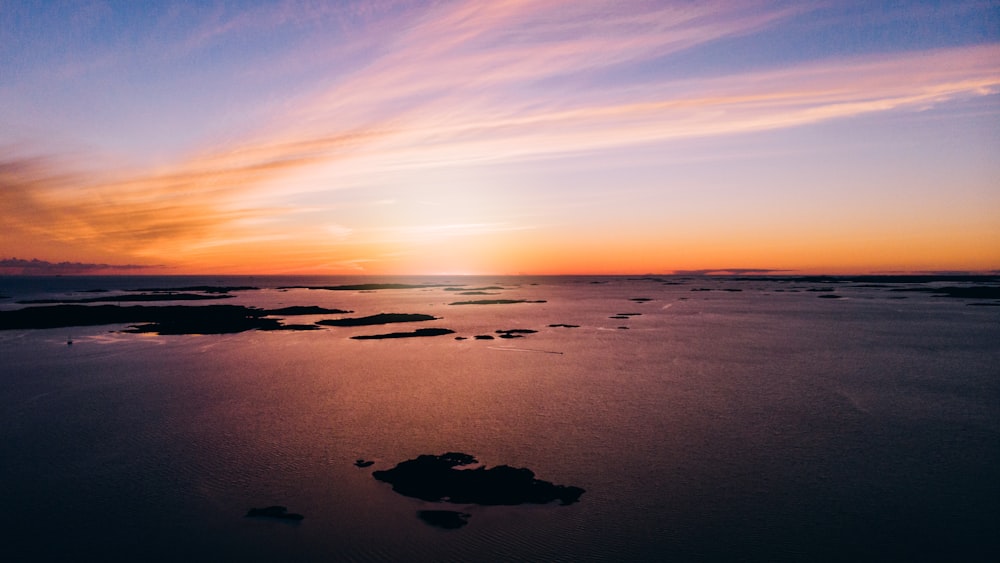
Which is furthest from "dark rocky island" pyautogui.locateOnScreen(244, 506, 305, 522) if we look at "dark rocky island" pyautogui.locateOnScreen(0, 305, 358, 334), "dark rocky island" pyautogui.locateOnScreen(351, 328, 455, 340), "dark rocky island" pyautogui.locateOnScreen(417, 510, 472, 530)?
"dark rocky island" pyautogui.locateOnScreen(0, 305, 358, 334)

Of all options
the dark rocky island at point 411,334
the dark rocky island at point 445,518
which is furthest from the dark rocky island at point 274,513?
the dark rocky island at point 411,334

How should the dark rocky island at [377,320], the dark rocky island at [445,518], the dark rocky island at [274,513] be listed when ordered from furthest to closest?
the dark rocky island at [377,320] < the dark rocky island at [274,513] < the dark rocky island at [445,518]

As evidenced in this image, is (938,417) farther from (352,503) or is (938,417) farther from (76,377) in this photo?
(76,377)

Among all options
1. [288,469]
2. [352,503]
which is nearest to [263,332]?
[288,469]

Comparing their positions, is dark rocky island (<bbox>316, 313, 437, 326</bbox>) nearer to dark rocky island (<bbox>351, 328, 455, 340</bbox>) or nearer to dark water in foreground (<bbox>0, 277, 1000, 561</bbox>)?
dark rocky island (<bbox>351, 328, 455, 340</bbox>)

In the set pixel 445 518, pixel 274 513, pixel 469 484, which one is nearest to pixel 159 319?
pixel 274 513

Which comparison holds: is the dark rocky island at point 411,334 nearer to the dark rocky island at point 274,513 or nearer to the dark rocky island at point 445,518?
the dark rocky island at point 274,513
